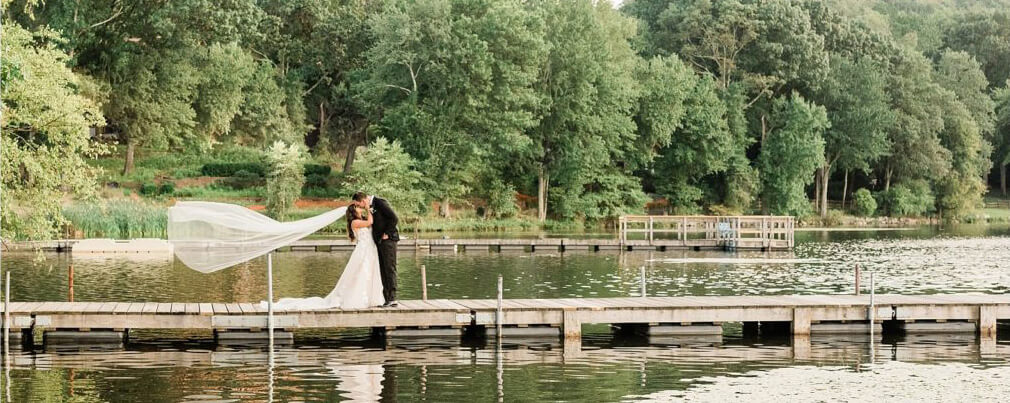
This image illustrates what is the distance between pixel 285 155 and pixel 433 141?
9.14 meters

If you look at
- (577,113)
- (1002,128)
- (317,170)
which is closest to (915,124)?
(1002,128)

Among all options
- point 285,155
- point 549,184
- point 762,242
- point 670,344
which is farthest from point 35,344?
point 549,184

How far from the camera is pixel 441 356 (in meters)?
23.0


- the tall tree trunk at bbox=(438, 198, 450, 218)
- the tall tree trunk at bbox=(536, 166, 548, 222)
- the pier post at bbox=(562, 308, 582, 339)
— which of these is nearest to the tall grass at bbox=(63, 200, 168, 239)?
the tall tree trunk at bbox=(438, 198, 450, 218)

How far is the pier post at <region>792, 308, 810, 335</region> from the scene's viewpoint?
25.7 m

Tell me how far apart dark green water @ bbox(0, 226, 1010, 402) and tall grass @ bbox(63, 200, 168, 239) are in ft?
39.9

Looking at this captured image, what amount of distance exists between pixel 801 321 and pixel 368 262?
28.0ft

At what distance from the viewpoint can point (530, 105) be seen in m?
73.6

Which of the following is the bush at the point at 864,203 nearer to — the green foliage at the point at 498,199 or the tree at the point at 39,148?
the green foliage at the point at 498,199

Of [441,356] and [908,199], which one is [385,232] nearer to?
[441,356]

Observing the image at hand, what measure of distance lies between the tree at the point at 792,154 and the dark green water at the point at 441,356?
43.9 m

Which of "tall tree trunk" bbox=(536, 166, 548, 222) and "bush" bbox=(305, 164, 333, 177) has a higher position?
"bush" bbox=(305, 164, 333, 177)

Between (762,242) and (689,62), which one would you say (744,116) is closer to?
(689,62)

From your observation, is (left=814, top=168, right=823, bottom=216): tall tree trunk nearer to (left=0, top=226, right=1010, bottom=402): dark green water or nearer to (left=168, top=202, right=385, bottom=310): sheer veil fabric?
(left=0, top=226, right=1010, bottom=402): dark green water
